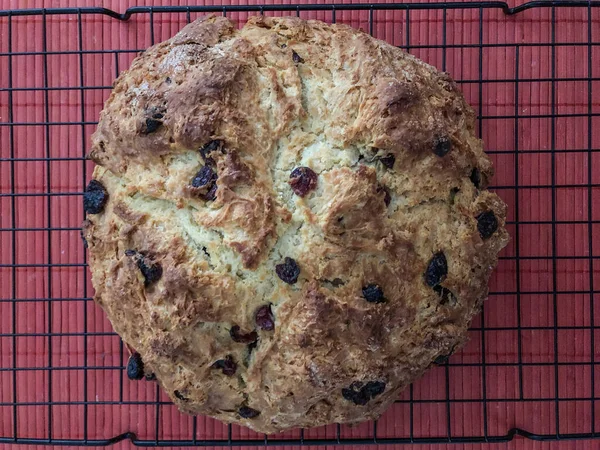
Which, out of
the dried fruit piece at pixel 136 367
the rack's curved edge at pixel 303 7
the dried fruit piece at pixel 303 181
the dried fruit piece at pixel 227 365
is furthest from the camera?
the rack's curved edge at pixel 303 7

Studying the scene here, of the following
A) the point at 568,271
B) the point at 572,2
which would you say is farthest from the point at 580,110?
the point at 568,271

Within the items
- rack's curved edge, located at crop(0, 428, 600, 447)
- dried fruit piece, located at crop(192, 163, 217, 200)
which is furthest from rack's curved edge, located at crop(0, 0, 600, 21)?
rack's curved edge, located at crop(0, 428, 600, 447)

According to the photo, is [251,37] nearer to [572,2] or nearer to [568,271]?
[572,2]

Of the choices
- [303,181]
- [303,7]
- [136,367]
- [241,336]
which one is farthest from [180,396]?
[303,7]

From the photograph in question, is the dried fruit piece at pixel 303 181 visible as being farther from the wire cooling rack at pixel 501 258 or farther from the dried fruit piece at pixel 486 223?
the wire cooling rack at pixel 501 258

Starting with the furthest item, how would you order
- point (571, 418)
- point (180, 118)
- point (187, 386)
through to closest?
point (571, 418) → point (187, 386) → point (180, 118)

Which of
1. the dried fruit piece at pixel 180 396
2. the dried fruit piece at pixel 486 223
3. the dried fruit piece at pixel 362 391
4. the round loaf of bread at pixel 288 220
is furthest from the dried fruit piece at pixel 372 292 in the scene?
the dried fruit piece at pixel 180 396

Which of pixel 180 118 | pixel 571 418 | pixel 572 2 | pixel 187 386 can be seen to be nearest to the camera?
pixel 180 118
